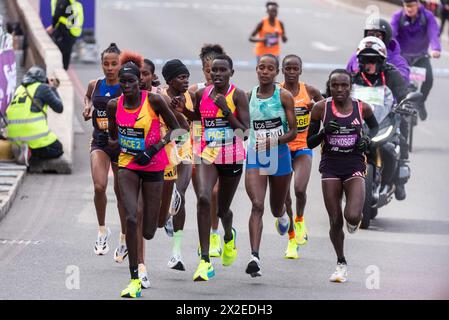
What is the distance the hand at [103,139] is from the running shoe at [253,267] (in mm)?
1994

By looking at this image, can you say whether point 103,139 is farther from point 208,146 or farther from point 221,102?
point 221,102

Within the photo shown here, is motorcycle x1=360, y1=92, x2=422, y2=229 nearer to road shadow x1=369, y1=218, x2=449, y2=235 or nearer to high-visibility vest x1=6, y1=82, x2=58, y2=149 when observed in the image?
road shadow x1=369, y1=218, x2=449, y2=235

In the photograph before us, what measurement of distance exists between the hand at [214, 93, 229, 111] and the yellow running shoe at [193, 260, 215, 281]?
1.42 metres

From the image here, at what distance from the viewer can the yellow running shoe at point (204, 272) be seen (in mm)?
13977

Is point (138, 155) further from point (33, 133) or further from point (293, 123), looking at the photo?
point (33, 133)

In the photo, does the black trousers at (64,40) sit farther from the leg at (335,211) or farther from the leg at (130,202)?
the leg at (130,202)

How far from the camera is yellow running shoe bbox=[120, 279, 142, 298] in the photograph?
42.8 feet

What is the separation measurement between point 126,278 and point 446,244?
4157 millimetres

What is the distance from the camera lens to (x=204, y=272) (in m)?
14.0

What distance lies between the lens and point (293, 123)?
47.2 ft

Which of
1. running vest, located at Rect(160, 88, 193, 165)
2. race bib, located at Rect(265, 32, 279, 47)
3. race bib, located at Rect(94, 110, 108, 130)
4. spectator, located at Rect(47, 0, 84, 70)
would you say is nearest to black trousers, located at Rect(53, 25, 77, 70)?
spectator, located at Rect(47, 0, 84, 70)

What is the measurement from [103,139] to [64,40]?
13547mm

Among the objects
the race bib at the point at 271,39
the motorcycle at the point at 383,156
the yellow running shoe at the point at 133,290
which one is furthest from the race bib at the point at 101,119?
the race bib at the point at 271,39
